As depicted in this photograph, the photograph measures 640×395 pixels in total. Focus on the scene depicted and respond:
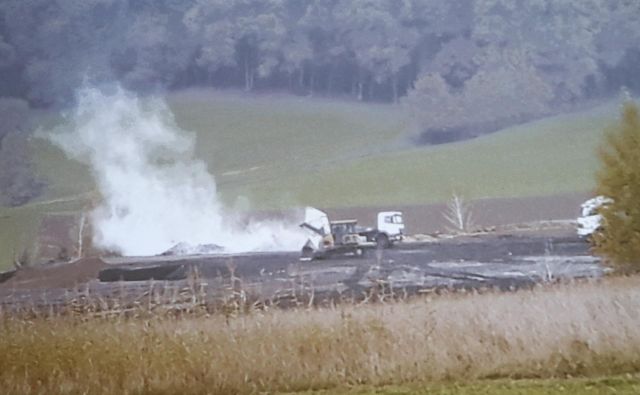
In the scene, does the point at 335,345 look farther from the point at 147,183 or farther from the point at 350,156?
the point at 147,183

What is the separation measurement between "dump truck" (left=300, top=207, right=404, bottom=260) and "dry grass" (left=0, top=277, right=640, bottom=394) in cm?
36

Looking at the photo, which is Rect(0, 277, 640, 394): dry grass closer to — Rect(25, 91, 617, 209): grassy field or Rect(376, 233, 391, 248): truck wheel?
Rect(376, 233, 391, 248): truck wheel

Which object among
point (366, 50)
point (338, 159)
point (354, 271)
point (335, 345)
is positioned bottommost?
point (335, 345)

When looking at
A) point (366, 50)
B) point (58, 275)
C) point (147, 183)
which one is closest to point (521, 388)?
point (366, 50)

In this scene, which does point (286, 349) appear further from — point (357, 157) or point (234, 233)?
point (357, 157)

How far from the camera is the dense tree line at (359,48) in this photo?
228 inches

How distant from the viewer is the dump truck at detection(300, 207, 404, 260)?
18.2 ft

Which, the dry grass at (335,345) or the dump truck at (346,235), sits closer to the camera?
the dry grass at (335,345)

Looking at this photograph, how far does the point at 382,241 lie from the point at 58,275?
6.61 feet

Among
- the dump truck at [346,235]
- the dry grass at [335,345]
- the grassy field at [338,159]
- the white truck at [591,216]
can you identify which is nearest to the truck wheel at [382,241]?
the dump truck at [346,235]

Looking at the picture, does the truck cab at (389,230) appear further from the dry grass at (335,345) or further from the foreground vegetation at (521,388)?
the foreground vegetation at (521,388)

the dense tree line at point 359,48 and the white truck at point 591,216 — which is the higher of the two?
the dense tree line at point 359,48

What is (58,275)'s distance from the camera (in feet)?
18.2

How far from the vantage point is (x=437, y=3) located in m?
5.90
